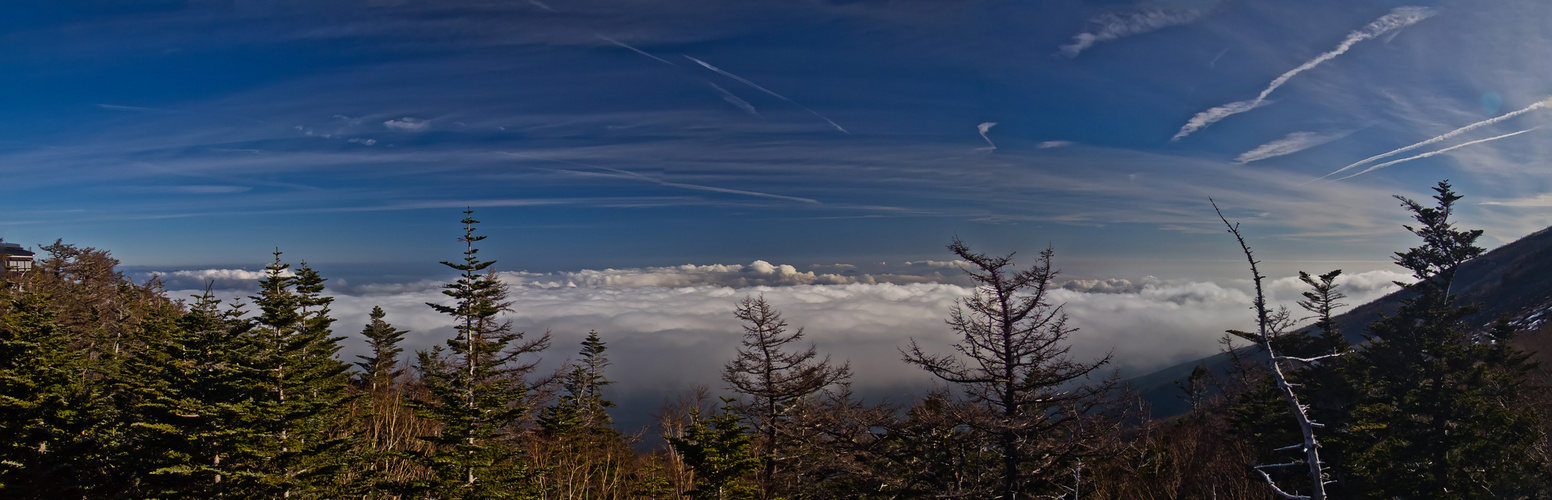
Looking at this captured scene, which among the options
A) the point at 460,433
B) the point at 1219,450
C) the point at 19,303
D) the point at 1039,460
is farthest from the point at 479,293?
the point at 1219,450

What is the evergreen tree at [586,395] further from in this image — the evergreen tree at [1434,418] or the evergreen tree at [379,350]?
the evergreen tree at [1434,418]

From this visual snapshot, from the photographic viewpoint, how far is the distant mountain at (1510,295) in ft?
298

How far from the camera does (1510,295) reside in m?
123

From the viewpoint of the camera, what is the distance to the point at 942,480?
2312 centimetres

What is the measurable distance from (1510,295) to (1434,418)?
146m

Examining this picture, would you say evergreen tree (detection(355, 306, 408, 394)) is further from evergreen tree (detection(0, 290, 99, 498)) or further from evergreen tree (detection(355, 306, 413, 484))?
evergreen tree (detection(0, 290, 99, 498))

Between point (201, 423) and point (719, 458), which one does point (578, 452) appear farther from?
point (201, 423)

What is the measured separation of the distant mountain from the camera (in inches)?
3578

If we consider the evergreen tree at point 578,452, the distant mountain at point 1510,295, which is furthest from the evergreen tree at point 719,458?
the distant mountain at point 1510,295

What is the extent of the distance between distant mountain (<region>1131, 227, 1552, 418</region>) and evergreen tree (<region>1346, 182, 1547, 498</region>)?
776 inches

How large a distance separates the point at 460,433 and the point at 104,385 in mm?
21233

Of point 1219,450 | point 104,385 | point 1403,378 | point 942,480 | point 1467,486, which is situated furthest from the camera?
point 1219,450

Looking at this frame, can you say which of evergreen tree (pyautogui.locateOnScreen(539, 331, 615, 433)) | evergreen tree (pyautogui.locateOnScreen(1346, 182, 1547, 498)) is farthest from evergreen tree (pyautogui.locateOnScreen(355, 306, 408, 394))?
evergreen tree (pyautogui.locateOnScreen(1346, 182, 1547, 498))

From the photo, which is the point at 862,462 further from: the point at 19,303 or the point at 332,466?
the point at 19,303
